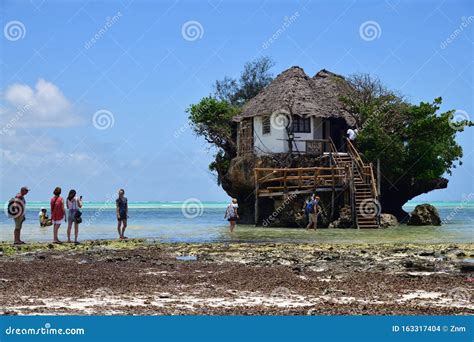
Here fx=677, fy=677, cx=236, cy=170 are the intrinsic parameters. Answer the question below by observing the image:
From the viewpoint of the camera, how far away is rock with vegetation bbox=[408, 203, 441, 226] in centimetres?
3891

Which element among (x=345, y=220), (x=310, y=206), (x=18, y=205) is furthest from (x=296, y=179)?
(x=18, y=205)

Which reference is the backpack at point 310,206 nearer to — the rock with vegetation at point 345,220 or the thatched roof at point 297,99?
the rock with vegetation at point 345,220

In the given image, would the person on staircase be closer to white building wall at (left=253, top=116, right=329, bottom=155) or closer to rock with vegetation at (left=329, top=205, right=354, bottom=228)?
rock with vegetation at (left=329, top=205, right=354, bottom=228)

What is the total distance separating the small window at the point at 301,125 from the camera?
129 feet

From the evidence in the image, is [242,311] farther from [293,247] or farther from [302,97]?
[302,97]

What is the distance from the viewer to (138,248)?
2073 centimetres

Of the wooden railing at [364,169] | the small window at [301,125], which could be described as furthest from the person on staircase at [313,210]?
the small window at [301,125]

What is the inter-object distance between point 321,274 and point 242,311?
5169 mm

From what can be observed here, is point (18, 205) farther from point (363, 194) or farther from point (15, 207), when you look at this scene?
point (363, 194)

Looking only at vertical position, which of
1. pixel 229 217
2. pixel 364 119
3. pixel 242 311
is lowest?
pixel 242 311

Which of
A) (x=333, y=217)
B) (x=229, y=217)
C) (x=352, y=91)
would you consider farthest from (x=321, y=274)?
(x=352, y=91)

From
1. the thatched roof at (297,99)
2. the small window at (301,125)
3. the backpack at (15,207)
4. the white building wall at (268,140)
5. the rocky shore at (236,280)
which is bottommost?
the rocky shore at (236,280)

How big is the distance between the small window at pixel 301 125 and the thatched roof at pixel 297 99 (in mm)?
916

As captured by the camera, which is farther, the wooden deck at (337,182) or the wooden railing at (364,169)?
the wooden railing at (364,169)
